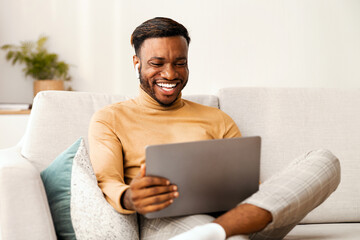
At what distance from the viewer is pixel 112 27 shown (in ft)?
9.35

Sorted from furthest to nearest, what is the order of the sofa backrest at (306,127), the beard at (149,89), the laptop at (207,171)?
the sofa backrest at (306,127) < the beard at (149,89) < the laptop at (207,171)

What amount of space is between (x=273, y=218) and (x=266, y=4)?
2359mm

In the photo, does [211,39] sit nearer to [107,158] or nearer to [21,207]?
[107,158]

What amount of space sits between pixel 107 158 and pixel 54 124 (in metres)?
0.39

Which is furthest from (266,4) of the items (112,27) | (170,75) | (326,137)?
(170,75)

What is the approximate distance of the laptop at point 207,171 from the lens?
0.96 m

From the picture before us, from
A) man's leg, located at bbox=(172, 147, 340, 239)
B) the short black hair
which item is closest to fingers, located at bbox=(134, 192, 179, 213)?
man's leg, located at bbox=(172, 147, 340, 239)

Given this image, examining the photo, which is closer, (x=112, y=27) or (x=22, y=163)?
(x=22, y=163)

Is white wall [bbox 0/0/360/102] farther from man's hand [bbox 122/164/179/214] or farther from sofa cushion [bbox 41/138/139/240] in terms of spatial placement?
man's hand [bbox 122/164/179/214]

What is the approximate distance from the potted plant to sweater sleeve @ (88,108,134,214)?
1.41 meters

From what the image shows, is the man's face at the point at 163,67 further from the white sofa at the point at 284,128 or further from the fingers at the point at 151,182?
the fingers at the point at 151,182

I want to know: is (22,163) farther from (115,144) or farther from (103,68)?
(103,68)

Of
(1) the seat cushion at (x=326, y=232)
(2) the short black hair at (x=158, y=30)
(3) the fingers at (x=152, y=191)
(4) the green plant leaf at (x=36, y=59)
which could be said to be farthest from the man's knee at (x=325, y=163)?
(4) the green plant leaf at (x=36, y=59)

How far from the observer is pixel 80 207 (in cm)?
109
